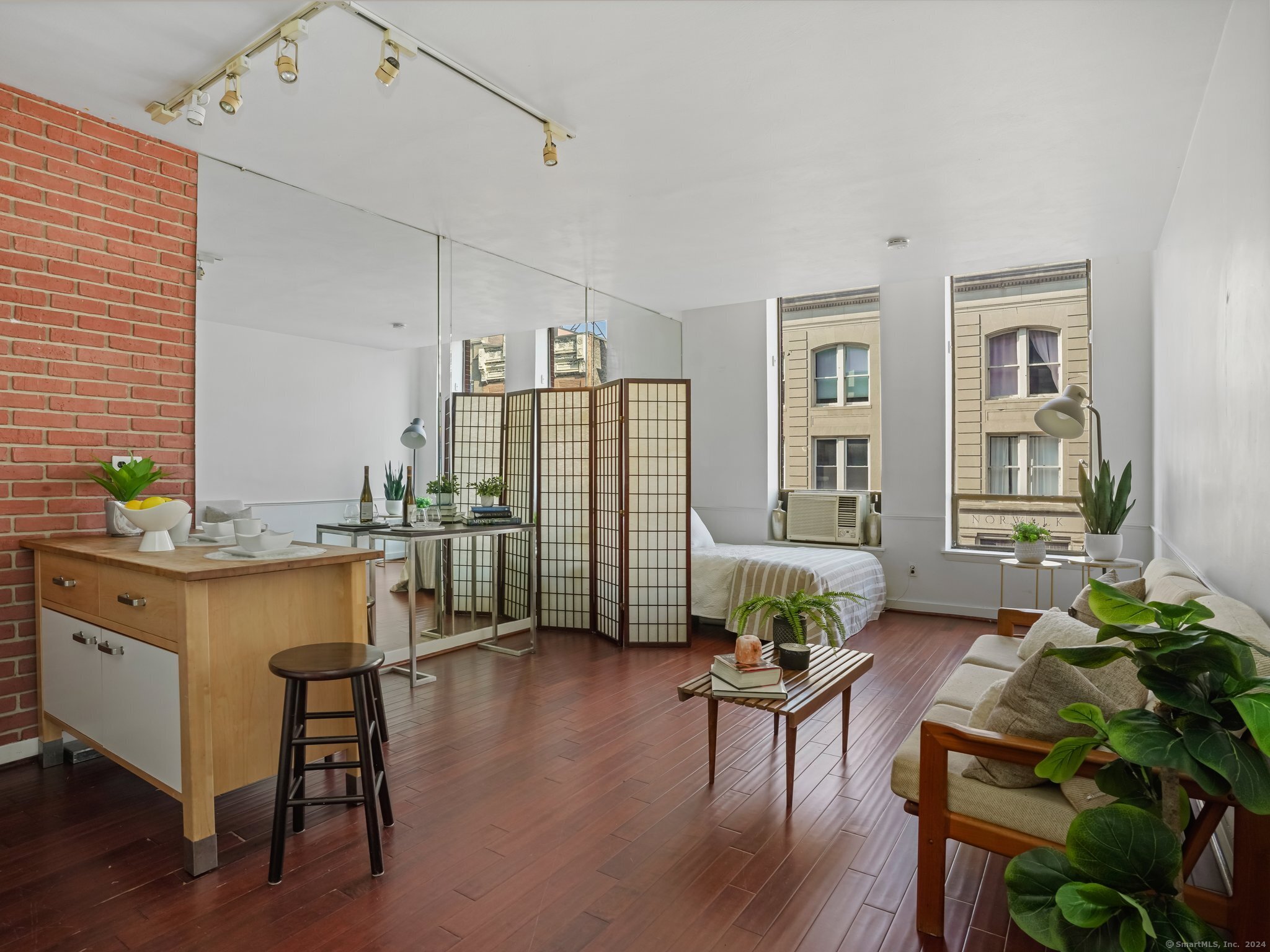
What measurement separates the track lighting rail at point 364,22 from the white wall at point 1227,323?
247cm

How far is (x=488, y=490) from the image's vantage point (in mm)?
5156

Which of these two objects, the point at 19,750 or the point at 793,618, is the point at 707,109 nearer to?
the point at 793,618

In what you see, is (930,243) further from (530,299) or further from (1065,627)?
(1065,627)

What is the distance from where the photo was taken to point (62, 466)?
307 cm

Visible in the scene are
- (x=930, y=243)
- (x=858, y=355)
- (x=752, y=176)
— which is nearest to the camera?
(x=752, y=176)

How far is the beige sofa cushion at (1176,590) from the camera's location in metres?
2.41

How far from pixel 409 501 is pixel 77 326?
75.1 inches

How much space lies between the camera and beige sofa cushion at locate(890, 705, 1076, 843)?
1.77 m

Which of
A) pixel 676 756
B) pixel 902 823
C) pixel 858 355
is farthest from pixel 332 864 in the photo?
pixel 858 355

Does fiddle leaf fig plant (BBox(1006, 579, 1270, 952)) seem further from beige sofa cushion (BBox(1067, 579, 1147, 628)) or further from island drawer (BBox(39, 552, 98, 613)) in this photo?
island drawer (BBox(39, 552, 98, 613))

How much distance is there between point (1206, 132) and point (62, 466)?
196 inches

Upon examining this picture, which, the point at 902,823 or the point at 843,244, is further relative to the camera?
the point at 843,244

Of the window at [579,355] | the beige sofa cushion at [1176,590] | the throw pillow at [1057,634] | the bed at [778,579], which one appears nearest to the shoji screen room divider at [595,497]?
the bed at [778,579]

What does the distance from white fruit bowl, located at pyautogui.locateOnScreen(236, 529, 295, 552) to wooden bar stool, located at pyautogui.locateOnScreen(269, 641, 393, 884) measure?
0.36m
